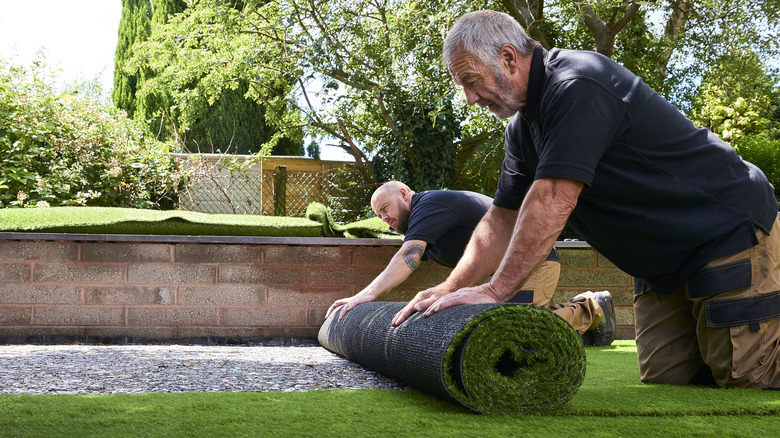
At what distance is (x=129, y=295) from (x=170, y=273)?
1.01ft

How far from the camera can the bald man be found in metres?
3.64

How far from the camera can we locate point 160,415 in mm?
1772

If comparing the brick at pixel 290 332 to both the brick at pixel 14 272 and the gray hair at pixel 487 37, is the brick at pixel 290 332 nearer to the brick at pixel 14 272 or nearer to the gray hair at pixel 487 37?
the brick at pixel 14 272

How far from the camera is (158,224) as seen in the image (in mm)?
4324

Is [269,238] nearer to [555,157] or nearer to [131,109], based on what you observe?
[555,157]

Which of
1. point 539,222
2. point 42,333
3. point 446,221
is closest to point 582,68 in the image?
point 539,222

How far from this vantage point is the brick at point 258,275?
4.42 meters

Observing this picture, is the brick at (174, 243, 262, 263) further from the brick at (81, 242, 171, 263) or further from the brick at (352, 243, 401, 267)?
the brick at (352, 243, 401, 267)

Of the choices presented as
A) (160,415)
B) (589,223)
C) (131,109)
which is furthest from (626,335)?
(131,109)

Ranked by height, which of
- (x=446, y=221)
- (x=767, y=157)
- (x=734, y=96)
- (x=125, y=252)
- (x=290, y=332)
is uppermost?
(x=734, y=96)

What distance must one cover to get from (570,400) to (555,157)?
2.58ft

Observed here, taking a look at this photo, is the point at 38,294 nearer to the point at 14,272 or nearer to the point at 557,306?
Result: the point at 14,272

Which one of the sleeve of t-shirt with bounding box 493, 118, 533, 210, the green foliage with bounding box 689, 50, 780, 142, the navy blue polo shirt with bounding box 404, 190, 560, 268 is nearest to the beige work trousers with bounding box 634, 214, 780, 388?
the sleeve of t-shirt with bounding box 493, 118, 533, 210

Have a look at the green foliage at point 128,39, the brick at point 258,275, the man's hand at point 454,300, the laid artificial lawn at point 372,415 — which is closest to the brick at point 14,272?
the brick at point 258,275
